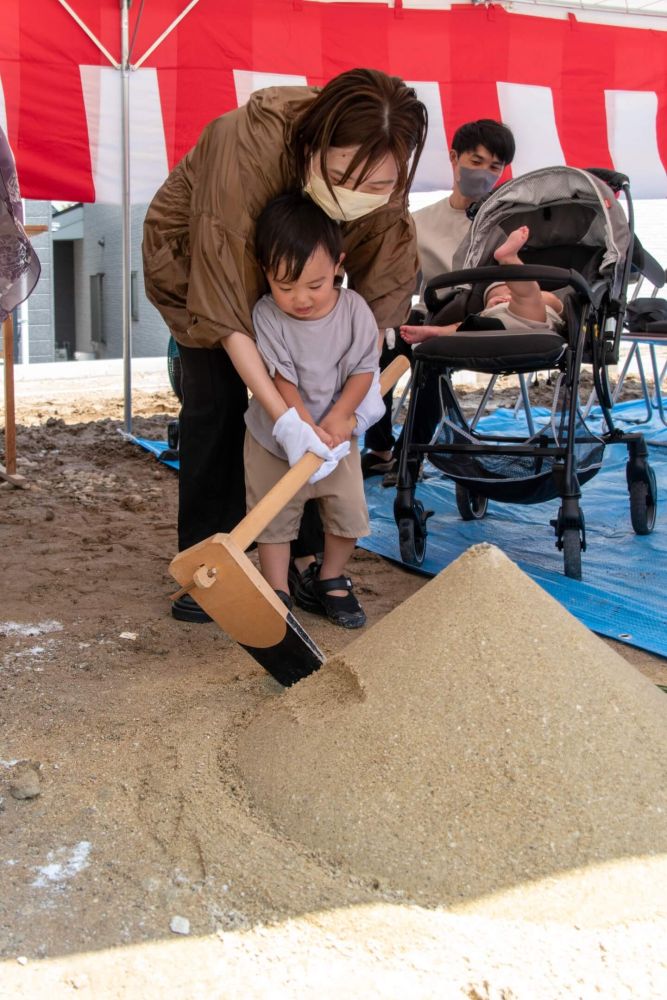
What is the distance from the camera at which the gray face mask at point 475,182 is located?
12.4ft

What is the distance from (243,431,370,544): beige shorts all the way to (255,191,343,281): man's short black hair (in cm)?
43

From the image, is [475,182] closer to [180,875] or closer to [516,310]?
[516,310]

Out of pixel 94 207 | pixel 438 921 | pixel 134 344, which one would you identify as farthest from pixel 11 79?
pixel 94 207

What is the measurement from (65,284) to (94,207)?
1.58m

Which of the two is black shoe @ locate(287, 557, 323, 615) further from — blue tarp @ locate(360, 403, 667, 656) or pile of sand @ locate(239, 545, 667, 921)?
pile of sand @ locate(239, 545, 667, 921)

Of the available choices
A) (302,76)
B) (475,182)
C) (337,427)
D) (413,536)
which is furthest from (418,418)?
(302,76)

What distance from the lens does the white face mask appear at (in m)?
1.81

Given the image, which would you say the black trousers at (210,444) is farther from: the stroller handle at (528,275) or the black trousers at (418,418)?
the stroller handle at (528,275)

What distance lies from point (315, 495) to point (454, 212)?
7.35 ft

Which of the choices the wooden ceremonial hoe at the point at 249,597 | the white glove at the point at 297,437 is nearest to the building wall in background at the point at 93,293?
the white glove at the point at 297,437

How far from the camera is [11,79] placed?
4.21 m

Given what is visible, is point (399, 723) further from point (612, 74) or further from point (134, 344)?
point (134, 344)

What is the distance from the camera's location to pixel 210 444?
7.39 ft

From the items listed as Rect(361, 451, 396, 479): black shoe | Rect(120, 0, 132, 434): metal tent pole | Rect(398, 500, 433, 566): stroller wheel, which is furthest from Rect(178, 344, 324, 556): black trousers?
Rect(120, 0, 132, 434): metal tent pole
